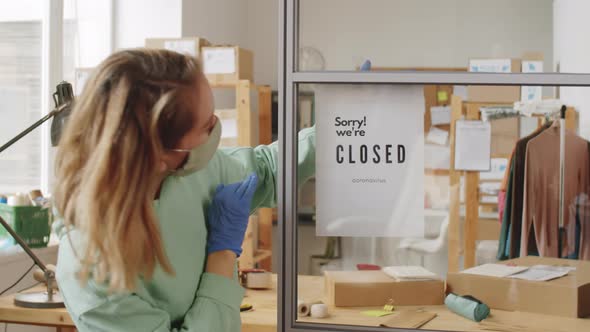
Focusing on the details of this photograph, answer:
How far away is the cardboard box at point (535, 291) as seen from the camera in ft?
3.87

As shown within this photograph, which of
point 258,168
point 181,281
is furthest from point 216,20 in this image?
point 181,281

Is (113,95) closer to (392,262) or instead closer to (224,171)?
(224,171)


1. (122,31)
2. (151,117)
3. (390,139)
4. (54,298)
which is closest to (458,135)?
(390,139)

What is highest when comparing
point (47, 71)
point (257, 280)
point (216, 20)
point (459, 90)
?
point (216, 20)

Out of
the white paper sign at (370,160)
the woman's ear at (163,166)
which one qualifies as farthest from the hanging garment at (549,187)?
the woman's ear at (163,166)

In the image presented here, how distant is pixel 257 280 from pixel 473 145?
4.93 ft

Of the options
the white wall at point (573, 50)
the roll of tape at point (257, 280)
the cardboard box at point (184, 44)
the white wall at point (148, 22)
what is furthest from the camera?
the white wall at point (148, 22)

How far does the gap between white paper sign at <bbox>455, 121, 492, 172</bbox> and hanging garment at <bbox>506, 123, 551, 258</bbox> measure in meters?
0.06

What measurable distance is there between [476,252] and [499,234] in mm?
52

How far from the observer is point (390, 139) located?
117cm

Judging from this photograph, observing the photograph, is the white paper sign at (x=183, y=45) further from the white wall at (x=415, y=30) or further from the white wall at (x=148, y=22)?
the white wall at (x=415, y=30)

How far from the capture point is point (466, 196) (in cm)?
135

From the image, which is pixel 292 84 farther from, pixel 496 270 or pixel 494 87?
pixel 496 270

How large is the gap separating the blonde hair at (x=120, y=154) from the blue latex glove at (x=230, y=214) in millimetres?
168
